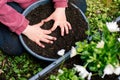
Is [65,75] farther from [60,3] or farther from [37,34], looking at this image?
[60,3]

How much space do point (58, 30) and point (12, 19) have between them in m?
0.33

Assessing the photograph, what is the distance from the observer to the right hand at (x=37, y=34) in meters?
2.29

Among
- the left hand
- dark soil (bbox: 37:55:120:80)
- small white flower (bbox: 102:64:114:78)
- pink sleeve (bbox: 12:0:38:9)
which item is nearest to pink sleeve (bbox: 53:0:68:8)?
the left hand

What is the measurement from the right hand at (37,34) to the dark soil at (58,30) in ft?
0.11

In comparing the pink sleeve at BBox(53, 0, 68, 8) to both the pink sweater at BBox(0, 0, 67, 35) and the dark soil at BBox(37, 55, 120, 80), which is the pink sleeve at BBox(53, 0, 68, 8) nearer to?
the pink sweater at BBox(0, 0, 67, 35)

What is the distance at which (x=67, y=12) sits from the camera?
246 centimetres

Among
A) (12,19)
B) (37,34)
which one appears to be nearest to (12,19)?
(12,19)

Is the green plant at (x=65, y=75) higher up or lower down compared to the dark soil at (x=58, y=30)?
lower down

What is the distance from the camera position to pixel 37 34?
229 centimetres

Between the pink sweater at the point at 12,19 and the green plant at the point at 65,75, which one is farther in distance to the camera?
the pink sweater at the point at 12,19

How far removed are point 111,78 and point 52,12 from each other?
725 millimetres

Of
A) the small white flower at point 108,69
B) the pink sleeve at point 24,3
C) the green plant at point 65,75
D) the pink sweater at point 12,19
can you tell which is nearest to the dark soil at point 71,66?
the green plant at point 65,75

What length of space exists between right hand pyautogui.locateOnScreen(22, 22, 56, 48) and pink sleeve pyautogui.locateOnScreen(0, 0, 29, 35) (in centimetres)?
4

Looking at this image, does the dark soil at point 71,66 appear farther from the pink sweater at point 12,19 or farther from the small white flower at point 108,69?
the pink sweater at point 12,19
